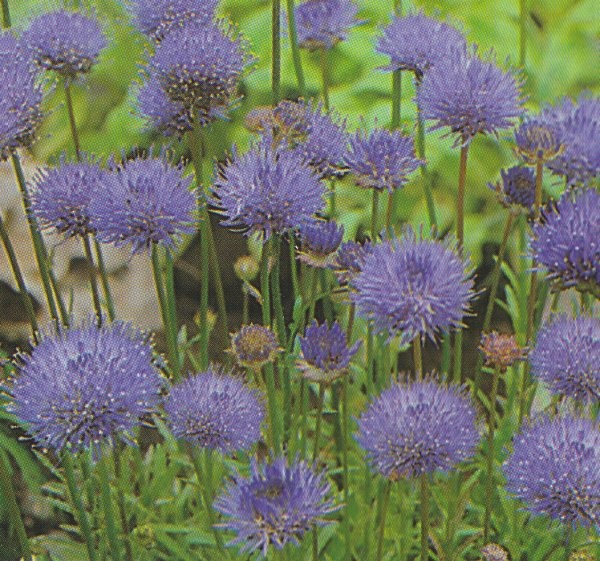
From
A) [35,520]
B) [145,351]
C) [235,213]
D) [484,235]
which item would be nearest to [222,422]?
[145,351]

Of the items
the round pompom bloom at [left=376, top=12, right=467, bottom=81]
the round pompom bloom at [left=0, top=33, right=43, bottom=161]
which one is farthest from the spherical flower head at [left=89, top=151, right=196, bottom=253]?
the round pompom bloom at [left=376, top=12, right=467, bottom=81]

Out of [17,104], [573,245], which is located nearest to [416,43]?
[573,245]

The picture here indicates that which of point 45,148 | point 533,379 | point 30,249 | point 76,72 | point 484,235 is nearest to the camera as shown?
point 533,379

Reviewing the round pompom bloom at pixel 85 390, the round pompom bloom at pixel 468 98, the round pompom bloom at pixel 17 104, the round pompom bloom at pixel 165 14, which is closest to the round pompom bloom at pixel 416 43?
the round pompom bloom at pixel 468 98

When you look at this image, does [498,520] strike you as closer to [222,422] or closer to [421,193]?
[222,422]

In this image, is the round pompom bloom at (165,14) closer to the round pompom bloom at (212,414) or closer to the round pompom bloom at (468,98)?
the round pompom bloom at (468,98)

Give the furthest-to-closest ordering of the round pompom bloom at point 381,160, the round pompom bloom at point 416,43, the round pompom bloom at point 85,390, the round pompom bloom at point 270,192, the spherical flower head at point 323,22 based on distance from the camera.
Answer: the spherical flower head at point 323,22 < the round pompom bloom at point 416,43 < the round pompom bloom at point 381,160 < the round pompom bloom at point 270,192 < the round pompom bloom at point 85,390
